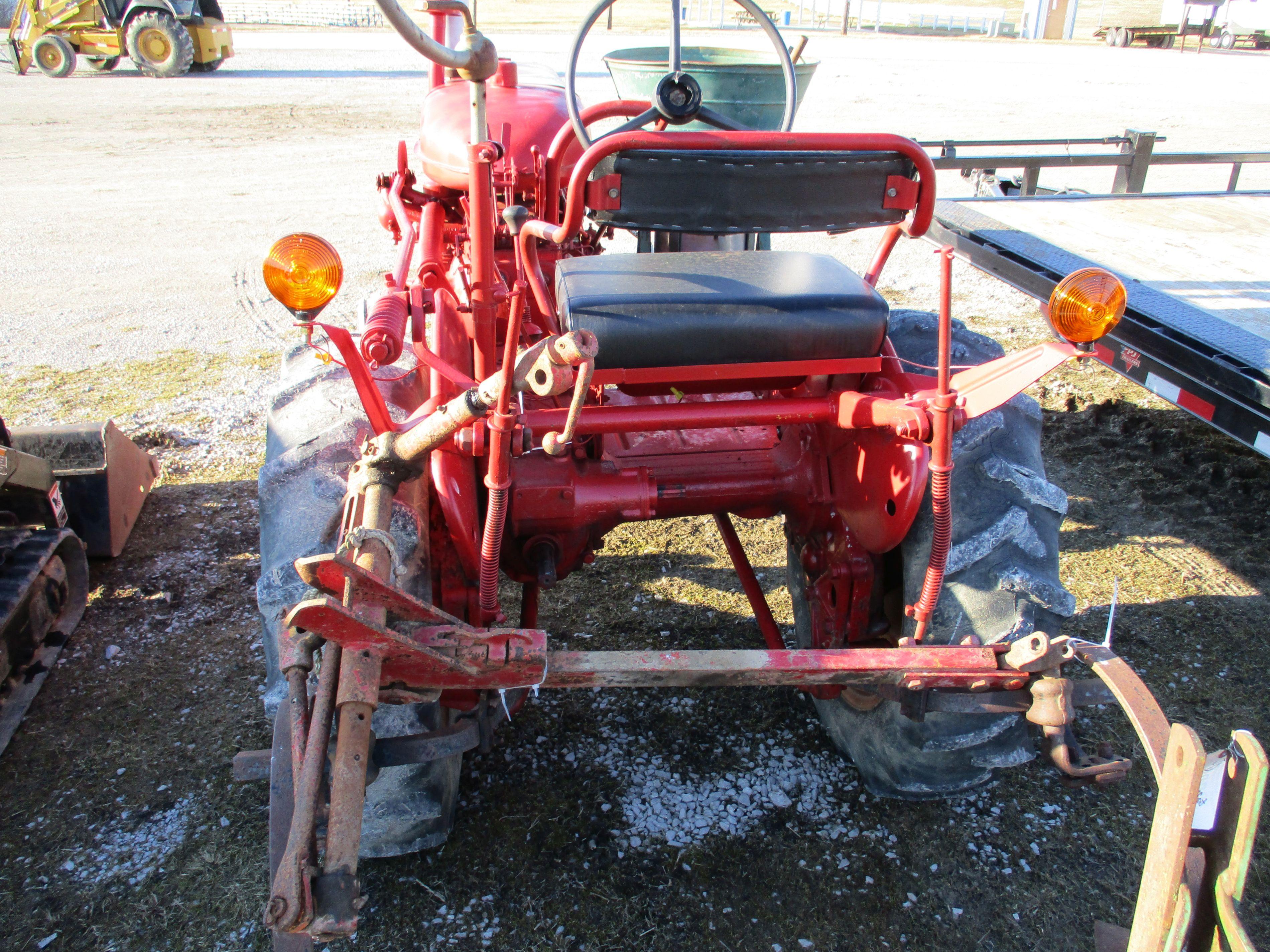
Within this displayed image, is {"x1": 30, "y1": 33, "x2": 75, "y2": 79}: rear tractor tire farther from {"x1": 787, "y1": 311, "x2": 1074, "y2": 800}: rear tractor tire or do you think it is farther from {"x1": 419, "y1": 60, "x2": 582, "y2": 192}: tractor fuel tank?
{"x1": 787, "y1": 311, "x2": 1074, "y2": 800}: rear tractor tire

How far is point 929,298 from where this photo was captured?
230 inches

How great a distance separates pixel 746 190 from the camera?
1.65 m

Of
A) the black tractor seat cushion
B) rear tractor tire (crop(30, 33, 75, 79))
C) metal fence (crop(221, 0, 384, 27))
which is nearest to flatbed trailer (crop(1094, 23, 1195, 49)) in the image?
metal fence (crop(221, 0, 384, 27))

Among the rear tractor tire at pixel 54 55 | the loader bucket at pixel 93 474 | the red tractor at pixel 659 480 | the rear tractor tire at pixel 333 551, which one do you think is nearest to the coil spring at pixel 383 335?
the red tractor at pixel 659 480

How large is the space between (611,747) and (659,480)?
757 mm

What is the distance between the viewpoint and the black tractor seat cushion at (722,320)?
69.1 inches

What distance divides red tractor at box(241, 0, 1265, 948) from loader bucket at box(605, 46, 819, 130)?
0.78 meters

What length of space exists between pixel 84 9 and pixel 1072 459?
52.7 ft

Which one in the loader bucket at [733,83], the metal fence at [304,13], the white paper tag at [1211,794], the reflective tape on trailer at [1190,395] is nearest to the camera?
the white paper tag at [1211,794]

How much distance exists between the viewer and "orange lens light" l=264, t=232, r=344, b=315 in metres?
1.49

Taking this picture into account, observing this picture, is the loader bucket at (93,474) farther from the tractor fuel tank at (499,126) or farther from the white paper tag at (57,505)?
the tractor fuel tank at (499,126)

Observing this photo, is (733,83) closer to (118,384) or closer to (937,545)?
(937,545)

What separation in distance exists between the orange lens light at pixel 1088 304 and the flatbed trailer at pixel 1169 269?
46.2 inches

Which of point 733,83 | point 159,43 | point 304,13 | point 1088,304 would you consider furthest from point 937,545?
point 304,13
